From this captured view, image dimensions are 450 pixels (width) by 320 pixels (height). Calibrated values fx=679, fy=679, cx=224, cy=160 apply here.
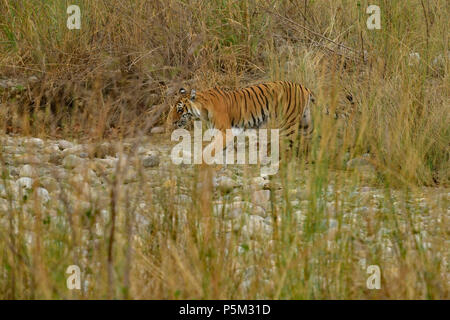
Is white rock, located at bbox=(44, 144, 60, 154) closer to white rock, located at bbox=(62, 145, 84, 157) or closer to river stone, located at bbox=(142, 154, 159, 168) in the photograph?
white rock, located at bbox=(62, 145, 84, 157)

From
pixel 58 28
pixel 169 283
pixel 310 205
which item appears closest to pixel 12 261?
pixel 169 283

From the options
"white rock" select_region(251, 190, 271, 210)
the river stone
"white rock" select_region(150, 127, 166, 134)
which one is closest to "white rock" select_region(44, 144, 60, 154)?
the river stone

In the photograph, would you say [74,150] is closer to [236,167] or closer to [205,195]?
[236,167]

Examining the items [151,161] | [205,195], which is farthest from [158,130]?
[205,195]

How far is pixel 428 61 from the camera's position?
517cm

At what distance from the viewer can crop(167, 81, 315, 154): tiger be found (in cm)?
525

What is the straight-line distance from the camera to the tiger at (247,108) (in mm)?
5254

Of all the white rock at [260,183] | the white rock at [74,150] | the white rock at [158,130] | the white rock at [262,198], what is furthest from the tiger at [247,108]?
the white rock at [262,198]

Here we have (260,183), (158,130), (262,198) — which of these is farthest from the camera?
(158,130)

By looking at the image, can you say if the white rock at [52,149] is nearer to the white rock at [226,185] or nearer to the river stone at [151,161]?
the river stone at [151,161]

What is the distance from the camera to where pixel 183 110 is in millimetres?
5254

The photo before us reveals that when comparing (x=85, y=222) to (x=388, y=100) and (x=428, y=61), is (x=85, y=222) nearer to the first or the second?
(x=388, y=100)

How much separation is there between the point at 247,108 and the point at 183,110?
59 centimetres

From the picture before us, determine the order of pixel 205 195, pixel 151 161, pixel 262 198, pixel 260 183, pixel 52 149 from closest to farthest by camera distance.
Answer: pixel 205 195
pixel 262 198
pixel 260 183
pixel 151 161
pixel 52 149
